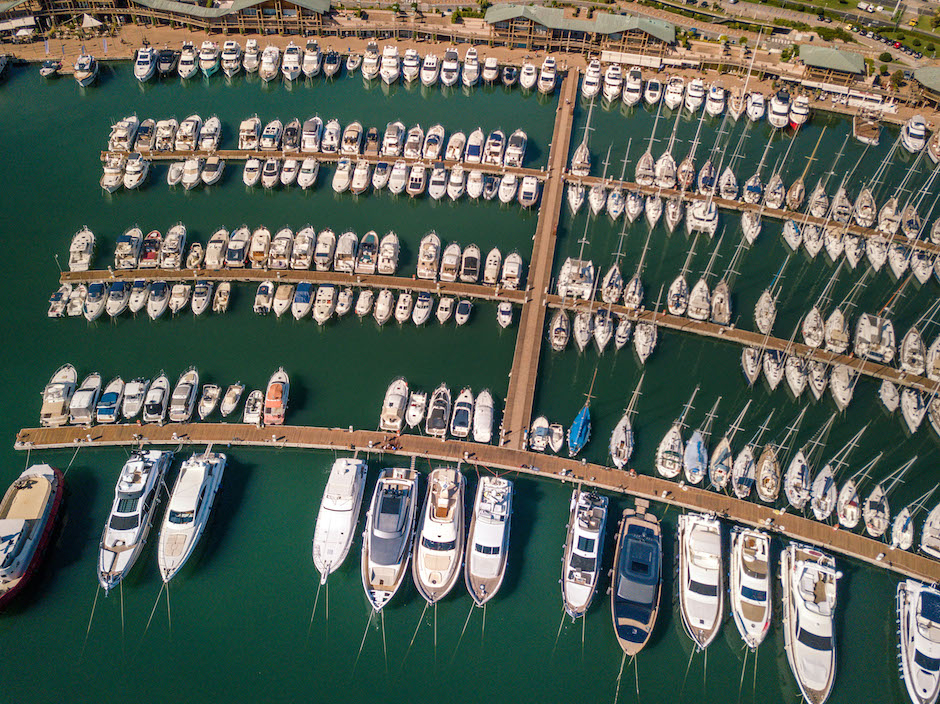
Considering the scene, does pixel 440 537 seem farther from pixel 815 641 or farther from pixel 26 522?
pixel 26 522

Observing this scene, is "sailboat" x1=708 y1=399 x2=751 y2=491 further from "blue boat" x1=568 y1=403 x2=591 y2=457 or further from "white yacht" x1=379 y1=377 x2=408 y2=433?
"white yacht" x1=379 y1=377 x2=408 y2=433

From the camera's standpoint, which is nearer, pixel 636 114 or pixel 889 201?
pixel 889 201

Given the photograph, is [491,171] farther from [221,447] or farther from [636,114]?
[221,447]

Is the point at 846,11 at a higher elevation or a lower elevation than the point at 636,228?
higher

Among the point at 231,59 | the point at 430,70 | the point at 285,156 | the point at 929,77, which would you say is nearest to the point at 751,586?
the point at 285,156

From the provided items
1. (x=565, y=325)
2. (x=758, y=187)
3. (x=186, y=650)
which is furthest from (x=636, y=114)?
(x=186, y=650)

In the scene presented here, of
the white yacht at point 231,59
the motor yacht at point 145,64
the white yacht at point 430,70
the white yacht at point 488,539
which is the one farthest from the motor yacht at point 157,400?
the white yacht at point 430,70
